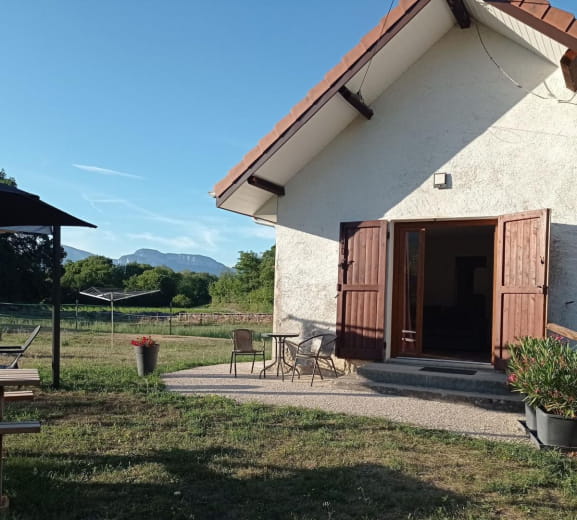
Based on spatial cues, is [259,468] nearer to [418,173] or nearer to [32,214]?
[32,214]

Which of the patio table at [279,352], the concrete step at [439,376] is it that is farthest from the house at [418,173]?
the concrete step at [439,376]

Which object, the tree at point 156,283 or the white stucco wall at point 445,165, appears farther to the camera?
the tree at point 156,283

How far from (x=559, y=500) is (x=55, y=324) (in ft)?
18.9

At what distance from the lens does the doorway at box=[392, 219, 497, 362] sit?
26.2ft

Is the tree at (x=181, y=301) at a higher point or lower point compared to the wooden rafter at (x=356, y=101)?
lower

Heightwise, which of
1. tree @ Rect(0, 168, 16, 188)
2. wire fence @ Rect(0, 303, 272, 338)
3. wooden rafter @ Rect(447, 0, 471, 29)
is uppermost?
tree @ Rect(0, 168, 16, 188)

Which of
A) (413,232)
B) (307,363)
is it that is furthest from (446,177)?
(307,363)

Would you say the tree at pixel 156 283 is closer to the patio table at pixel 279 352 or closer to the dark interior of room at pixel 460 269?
the dark interior of room at pixel 460 269

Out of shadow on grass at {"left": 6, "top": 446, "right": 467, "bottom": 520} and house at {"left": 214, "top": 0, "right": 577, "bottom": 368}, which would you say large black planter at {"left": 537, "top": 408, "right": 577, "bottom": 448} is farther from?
house at {"left": 214, "top": 0, "right": 577, "bottom": 368}

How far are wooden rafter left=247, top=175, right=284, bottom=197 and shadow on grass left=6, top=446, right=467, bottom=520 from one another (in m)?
4.60

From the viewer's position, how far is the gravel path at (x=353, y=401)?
5.34 meters

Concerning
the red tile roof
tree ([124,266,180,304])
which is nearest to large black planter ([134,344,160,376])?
the red tile roof

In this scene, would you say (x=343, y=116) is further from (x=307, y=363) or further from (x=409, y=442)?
(x=409, y=442)

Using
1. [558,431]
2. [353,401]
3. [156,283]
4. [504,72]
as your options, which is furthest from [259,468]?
[156,283]
